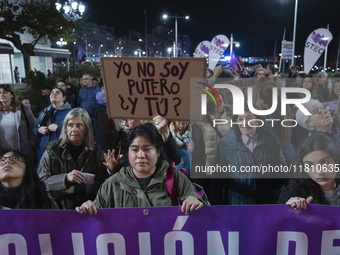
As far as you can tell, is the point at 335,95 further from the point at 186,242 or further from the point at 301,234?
the point at 186,242

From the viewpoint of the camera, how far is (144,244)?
2.29 meters

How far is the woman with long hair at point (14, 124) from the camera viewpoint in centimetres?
433

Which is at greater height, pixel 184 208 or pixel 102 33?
pixel 102 33

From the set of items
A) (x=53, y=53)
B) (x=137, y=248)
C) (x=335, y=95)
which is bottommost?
(x=137, y=248)

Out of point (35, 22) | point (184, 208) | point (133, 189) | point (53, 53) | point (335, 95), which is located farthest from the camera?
point (53, 53)

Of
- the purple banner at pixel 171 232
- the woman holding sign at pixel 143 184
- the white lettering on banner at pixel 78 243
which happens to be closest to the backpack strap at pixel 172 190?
the woman holding sign at pixel 143 184

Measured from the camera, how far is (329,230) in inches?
89.2

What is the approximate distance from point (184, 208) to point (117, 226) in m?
0.49

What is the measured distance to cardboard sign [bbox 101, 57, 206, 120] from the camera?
100 inches

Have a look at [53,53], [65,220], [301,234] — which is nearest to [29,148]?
[65,220]

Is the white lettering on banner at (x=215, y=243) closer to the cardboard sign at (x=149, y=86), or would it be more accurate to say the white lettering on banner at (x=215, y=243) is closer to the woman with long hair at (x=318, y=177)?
the woman with long hair at (x=318, y=177)

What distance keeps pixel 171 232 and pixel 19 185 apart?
1228 millimetres

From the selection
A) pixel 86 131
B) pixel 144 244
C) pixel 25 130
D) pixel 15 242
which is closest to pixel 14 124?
pixel 25 130

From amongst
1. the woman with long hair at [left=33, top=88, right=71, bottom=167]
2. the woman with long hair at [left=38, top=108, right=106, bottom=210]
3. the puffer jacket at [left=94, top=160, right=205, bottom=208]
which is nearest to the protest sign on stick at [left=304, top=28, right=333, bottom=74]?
the woman with long hair at [left=33, top=88, right=71, bottom=167]
